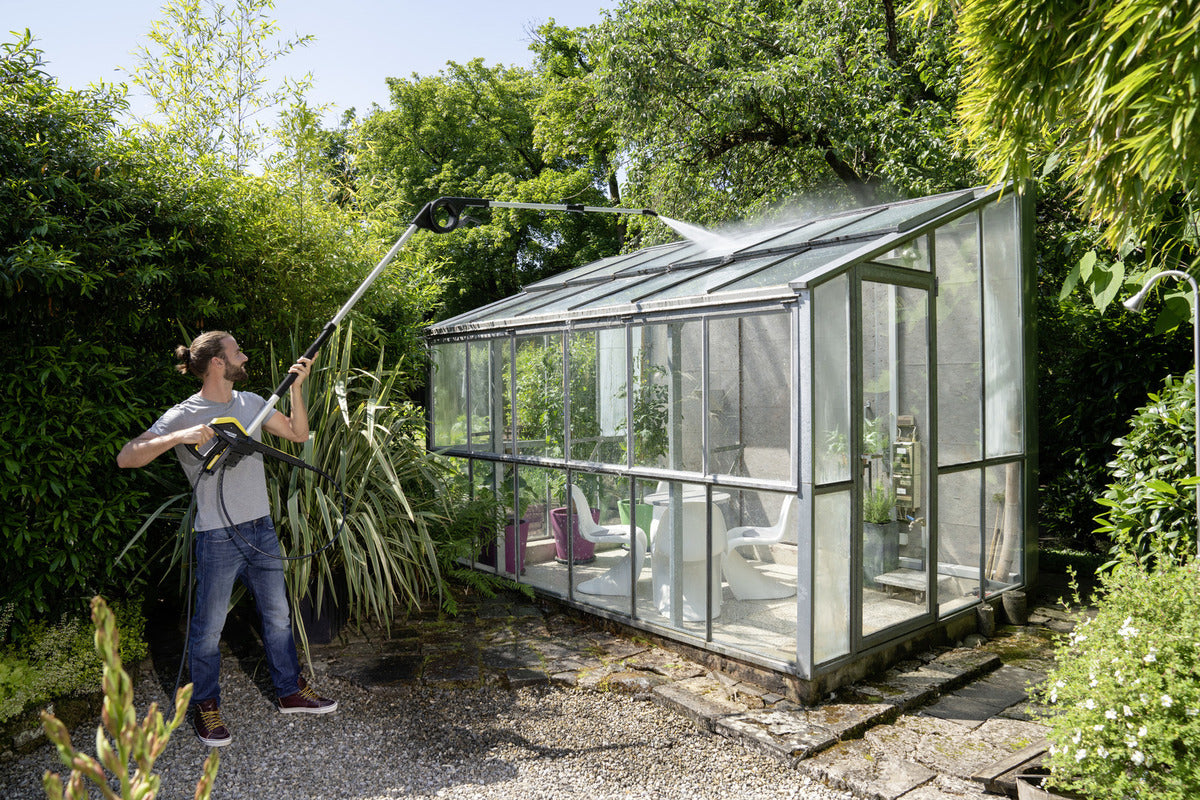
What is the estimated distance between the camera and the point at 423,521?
487cm

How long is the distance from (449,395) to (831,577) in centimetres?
357

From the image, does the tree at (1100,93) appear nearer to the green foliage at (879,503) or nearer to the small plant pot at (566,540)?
the green foliage at (879,503)

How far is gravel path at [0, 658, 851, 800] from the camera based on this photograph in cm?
314

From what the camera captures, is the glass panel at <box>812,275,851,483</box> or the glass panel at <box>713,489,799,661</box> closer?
the glass panel at <box>812,275,851,483</box>

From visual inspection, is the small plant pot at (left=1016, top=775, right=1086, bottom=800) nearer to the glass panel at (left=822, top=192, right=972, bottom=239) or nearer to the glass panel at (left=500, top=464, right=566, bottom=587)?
the glass panel at (left=822, top=192, right=972, bottom=239)

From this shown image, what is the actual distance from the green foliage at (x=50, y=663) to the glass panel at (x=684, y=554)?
2.66m

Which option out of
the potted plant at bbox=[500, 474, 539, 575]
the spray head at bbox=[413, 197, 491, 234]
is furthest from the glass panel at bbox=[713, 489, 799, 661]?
the spray head at bbox=[413, 197, 491, 234]

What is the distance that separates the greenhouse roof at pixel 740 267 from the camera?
420 cm

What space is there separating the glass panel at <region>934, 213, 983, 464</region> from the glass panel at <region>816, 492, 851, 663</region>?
1092mm

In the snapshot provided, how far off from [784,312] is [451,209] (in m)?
1.73

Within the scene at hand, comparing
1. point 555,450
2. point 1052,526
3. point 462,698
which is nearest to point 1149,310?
point 1052,526

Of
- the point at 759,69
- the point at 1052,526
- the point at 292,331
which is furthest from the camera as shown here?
the point at 759,69

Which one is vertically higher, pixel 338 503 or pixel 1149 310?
pixel 1149 310

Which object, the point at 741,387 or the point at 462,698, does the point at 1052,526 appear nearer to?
the point at 741,387
